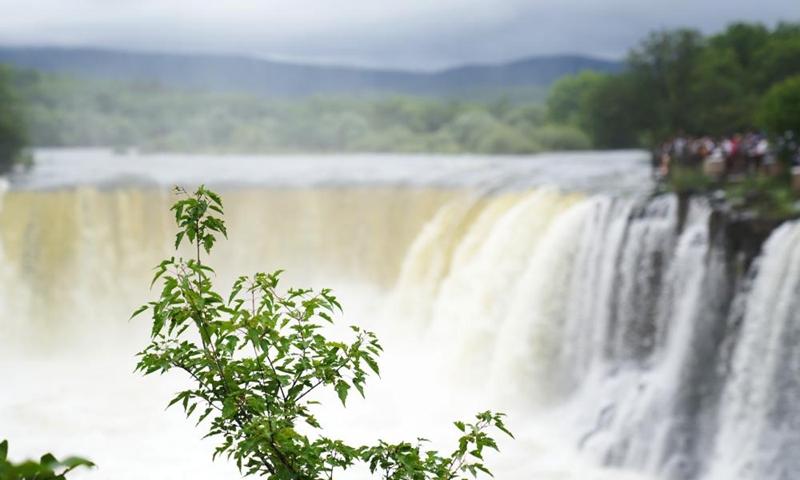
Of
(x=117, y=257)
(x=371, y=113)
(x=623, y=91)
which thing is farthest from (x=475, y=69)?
(x=117, y=257)

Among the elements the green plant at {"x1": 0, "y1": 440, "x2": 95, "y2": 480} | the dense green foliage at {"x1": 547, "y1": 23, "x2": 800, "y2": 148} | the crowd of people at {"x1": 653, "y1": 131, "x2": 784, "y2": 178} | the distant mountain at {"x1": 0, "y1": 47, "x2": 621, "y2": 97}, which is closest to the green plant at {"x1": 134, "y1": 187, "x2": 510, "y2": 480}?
the green plant at {"x1": 0, "y1": 440, "x2": 95, "y2": 480}

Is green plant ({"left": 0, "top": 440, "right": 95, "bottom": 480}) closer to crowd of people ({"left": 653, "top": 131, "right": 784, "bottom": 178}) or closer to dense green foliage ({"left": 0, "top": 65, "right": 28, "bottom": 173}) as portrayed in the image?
crowd of people ({"left": 653, "top": 131, "right": 784, "bottom": 178})

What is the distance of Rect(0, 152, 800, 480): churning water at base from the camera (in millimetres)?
8352

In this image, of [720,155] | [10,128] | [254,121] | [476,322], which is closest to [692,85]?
[720,155]

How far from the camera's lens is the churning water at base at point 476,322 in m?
8.35

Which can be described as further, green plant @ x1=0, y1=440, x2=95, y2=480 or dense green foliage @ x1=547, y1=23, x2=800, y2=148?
dense green foliage @ x1=547, y1=23, x2=800, y2=148

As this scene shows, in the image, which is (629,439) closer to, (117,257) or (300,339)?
(300,339)

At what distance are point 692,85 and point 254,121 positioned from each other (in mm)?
12940

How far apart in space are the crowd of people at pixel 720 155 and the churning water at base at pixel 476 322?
67.6 inches

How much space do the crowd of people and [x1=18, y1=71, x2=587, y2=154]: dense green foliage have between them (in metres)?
6.45

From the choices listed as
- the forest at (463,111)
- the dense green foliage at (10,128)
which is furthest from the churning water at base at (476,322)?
the dense green foliage at (10,128)

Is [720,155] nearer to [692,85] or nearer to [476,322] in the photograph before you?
[476,322]

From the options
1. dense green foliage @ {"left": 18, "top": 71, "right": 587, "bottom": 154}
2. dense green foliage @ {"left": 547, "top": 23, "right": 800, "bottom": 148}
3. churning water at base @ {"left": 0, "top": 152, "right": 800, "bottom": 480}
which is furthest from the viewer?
dense green foliage @ {"left": 18, "top": 71, "right": 587, "bottom": 154}

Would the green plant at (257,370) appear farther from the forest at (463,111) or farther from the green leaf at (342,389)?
the forest at (463,111)
